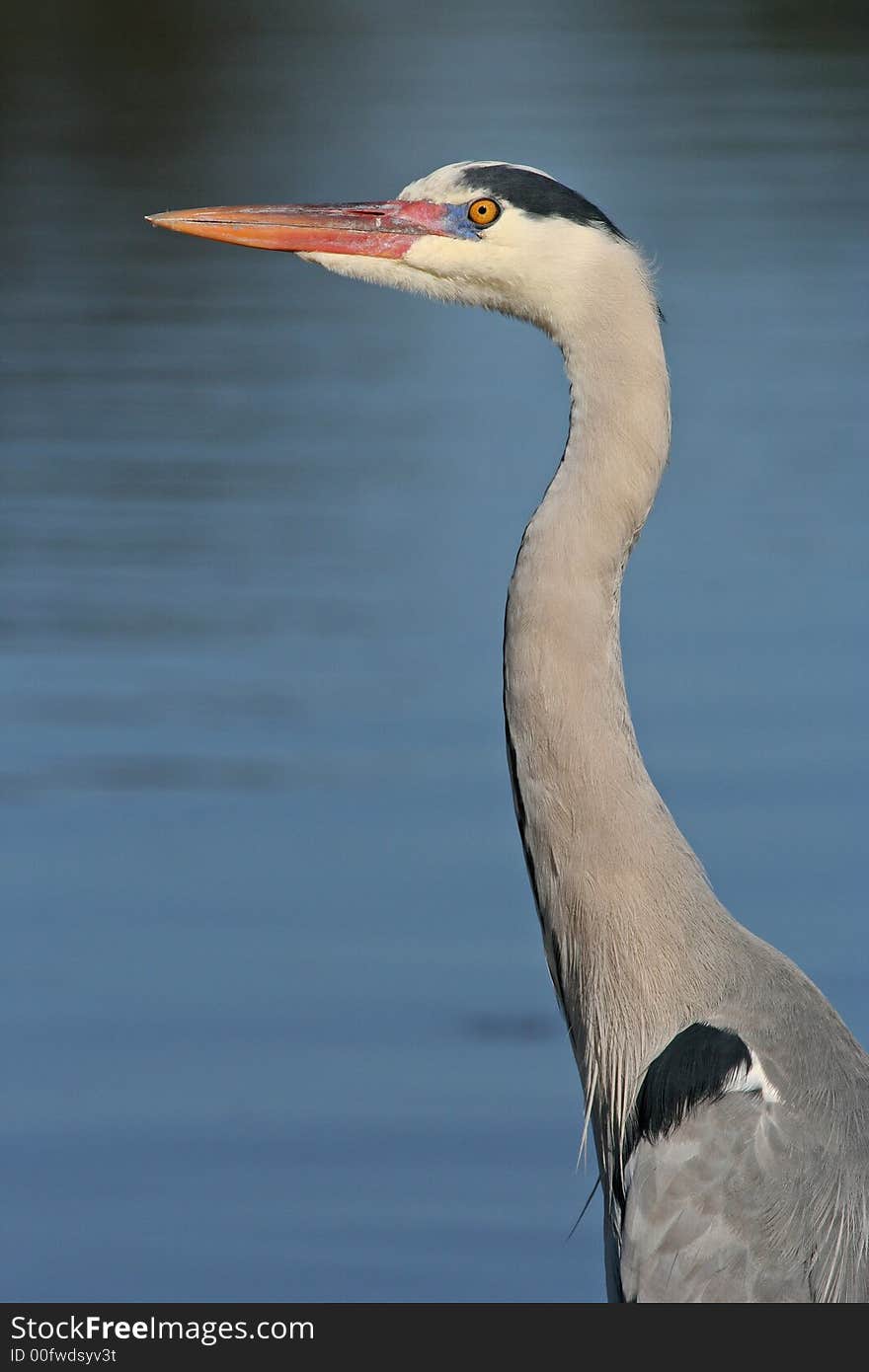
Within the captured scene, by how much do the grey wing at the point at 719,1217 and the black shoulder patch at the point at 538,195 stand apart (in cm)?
148

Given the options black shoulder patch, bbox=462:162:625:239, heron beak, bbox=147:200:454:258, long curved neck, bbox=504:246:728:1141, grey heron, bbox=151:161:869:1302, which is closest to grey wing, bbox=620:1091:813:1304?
grey heron, bbox=151:161:869:1302

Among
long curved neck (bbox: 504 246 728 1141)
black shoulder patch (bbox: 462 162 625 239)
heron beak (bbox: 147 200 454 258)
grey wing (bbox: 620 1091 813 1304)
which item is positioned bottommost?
grey wing (bbox: 620 1091 813 1304)

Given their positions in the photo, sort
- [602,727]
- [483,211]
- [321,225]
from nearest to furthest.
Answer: [602,727] → [483,211] → [321,225]

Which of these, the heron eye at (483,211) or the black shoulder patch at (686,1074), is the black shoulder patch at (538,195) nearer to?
the heron eye at (483,211)

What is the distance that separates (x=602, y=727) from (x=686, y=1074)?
59cm

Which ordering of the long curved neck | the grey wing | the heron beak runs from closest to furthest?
the grey wing < the long curved neck < the heron beak

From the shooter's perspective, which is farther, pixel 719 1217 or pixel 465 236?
pixel 465 236

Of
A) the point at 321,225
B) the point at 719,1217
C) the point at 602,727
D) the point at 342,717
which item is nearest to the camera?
the point at 719,1217

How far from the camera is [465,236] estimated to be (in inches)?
165

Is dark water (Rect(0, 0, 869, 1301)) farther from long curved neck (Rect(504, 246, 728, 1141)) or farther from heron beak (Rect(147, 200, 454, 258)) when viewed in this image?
heron beak (Rect(147, 200, 454, 258))

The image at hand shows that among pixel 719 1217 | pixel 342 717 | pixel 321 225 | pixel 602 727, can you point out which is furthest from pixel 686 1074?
pixel 342 717

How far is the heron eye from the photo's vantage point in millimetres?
4137

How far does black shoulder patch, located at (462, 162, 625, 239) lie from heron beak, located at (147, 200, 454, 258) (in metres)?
0.15

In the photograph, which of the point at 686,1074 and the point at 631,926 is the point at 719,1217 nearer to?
the point at 686,1074
